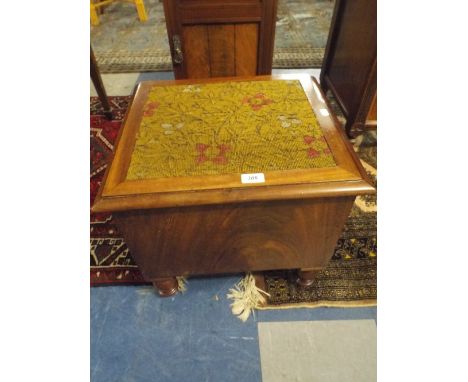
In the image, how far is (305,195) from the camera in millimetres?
635

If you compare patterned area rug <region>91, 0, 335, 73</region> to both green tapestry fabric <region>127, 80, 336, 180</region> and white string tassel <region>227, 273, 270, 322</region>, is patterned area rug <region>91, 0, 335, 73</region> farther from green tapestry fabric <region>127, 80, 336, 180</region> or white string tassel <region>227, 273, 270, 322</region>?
white string tassel <region>227, 273, 270, 322</region>

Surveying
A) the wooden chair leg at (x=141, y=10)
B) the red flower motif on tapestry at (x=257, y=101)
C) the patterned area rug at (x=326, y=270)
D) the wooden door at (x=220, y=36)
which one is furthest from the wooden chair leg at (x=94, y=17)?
the red flower motif on tapestry at (x=257, y=101)

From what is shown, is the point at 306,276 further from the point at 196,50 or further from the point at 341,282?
the point at 196,50

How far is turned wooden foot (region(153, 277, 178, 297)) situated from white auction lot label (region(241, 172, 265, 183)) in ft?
1.47

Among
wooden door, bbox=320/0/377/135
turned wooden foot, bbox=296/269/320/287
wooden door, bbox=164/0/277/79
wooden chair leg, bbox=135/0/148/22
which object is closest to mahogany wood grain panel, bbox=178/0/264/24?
wooden door, bbox=164/0/277/79

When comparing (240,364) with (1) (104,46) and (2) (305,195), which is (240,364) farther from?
(1) (104,46)

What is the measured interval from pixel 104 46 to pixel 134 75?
642 millimetres

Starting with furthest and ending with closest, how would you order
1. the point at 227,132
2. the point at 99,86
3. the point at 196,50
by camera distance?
1. the point at 99,86
2. the point at 196,50
3. the point at 227,132

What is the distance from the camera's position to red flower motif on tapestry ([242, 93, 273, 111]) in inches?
33.5

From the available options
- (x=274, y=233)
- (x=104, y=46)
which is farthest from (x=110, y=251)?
(x=104, y=46)

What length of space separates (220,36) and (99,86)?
68cm

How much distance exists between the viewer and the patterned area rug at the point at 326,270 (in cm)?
96

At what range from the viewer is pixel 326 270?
1.03 metres

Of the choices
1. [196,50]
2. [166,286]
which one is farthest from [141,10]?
[166,286]
